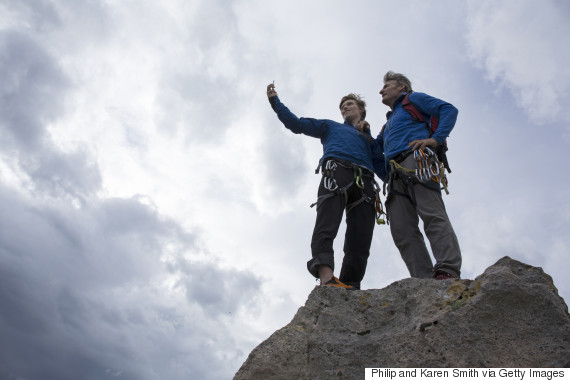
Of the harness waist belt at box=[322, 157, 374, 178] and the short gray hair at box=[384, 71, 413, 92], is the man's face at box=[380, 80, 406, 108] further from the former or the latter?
the harness waist belt at box=[322, 157, 374, 178]

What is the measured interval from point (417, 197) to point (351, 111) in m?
2.11

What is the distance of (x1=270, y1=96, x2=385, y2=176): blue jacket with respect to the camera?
5.45m

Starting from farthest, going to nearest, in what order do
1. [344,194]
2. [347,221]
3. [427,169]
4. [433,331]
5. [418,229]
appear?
[347,221]
[344,194]
[418,229]
[427,169]
[433,331]

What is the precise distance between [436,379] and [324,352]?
2.33ft

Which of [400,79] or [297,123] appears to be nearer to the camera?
[400,79]

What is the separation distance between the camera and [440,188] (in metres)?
4.59

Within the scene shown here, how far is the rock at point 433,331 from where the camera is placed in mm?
2797

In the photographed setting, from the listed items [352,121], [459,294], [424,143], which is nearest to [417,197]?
[424,143]

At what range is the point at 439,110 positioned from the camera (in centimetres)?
498

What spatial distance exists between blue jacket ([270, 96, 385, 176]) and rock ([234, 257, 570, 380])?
223cm

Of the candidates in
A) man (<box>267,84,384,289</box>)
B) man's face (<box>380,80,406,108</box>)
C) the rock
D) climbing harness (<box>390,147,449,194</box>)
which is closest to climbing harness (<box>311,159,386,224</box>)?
man (<box>267,84,384,289</box>)

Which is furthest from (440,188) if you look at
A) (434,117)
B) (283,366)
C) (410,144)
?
(283,366)

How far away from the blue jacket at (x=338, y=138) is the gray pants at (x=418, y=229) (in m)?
0.70

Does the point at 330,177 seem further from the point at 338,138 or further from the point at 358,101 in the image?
the point at 358,101
